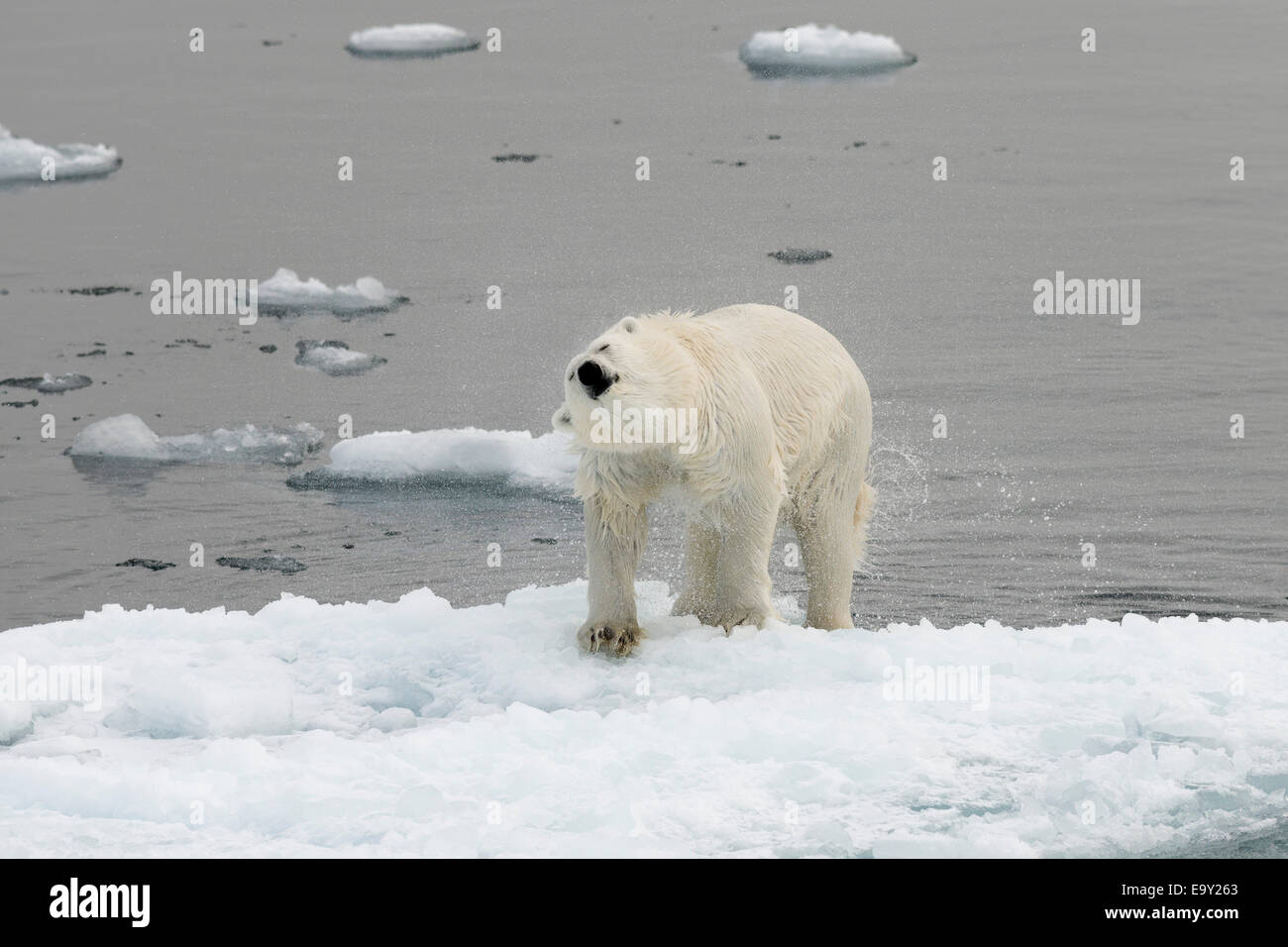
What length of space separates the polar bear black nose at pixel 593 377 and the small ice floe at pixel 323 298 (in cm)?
850

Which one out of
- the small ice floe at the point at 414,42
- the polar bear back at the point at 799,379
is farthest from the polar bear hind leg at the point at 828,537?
the small ice floe at the point at 414,42

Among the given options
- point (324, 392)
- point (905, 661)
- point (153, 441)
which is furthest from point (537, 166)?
point (905, 661)

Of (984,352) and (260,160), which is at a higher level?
(260,160)

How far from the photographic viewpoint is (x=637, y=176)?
1845 centimetres

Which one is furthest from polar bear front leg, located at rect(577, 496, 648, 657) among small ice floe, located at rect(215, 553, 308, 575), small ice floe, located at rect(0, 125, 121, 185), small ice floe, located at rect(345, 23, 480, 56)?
small ice floe, located at rect(345, 23, 480, 56)

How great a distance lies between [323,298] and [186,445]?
314 cm

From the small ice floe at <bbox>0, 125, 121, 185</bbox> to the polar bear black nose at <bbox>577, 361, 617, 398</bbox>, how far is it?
43.5 feet

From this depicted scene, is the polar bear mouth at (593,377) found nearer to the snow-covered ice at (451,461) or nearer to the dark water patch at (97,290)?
the snow-covered ice at (451,461)

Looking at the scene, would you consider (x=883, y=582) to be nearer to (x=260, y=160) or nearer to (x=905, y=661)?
(x=905, y=661)

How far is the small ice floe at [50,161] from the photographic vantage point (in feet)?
64.4

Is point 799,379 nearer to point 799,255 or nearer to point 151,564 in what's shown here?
point 151,564

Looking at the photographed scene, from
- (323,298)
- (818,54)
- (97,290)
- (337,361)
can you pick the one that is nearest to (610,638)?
(337,361)

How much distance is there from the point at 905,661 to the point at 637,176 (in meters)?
11.0

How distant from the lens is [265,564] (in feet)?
37.0
